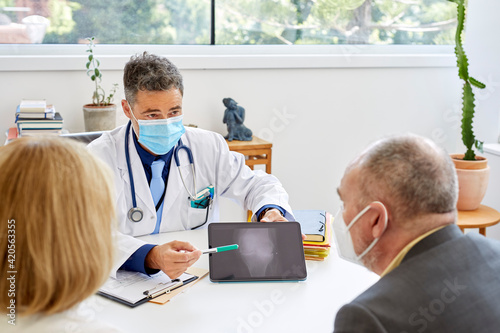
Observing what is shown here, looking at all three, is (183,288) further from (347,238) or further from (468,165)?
(468,165)

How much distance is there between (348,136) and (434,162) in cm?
249

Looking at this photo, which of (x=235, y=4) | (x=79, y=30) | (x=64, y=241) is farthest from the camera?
(x=235, y=4)

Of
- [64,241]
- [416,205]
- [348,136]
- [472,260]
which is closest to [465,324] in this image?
[472,260]

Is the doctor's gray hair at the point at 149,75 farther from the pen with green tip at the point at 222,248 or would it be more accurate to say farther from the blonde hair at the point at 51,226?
the blonde hair at the point at 51,226

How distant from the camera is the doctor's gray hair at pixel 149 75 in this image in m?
1.99

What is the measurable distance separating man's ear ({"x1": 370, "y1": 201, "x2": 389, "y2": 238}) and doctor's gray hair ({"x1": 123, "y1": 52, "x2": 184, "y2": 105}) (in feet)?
3.64

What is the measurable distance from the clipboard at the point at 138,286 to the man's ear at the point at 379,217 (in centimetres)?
63

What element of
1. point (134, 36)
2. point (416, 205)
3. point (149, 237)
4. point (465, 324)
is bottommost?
point (149, 237)

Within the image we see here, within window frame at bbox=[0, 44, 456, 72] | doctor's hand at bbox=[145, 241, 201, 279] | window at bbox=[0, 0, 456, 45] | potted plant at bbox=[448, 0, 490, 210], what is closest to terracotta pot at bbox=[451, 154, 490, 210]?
potted plant at bbox=[448, 0, 490, 210]

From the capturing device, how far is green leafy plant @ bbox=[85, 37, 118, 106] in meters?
2.81

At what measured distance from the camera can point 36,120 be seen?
8.63 ft

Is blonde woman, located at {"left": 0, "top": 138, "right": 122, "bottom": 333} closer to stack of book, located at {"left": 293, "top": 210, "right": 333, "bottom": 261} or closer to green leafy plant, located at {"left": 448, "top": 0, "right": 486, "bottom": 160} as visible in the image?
stack of book, located at {"left": 293, "top": 210, "right": 333, "bottom": 261}

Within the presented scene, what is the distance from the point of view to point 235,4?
3.38 metres

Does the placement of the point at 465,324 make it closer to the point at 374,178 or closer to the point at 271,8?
the point at 374,178
